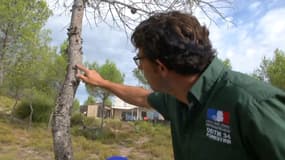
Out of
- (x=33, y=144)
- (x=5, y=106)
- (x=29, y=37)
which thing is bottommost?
(x=33, y=144)

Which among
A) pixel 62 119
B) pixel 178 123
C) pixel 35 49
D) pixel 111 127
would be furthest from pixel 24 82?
pixel 178 123

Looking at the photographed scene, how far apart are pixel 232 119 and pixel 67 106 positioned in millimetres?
1853

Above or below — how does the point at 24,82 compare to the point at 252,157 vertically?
above

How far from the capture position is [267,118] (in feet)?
3.35

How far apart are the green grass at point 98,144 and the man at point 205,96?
8.44 meters

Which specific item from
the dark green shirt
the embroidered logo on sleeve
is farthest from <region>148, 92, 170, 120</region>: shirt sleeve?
the embroidered logo on sleeve

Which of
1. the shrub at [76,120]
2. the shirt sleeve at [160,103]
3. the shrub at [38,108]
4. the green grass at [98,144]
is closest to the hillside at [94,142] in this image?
the green grass at [98,144]

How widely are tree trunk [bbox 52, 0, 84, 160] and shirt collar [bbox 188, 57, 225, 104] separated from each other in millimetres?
1669

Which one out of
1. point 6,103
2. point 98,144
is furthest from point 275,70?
point 6,103

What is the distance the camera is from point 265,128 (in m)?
1.02

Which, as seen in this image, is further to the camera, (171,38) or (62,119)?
(62,119)

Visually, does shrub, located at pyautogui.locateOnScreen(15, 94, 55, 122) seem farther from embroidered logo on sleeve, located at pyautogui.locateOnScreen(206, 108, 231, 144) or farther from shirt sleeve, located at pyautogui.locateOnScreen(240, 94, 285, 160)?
shirt sleeve, located at pyautogui.locateOnScreen(240, 94, 285, 160)

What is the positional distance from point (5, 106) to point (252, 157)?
2100 centimetres

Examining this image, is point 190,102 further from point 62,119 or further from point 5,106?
point 5,106
